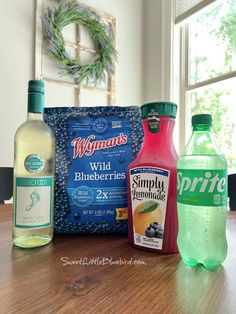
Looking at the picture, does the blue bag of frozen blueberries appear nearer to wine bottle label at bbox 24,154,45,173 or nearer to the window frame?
wine bottle label at bbox 24,154,45,173

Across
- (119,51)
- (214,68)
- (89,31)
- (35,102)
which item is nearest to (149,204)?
(35,102)

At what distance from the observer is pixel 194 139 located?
0.41m

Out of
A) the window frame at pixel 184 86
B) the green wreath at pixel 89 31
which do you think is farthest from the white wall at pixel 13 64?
the window frame at pixel 184 86

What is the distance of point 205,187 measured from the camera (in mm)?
349

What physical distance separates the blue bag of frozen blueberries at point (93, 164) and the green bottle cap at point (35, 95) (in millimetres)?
82

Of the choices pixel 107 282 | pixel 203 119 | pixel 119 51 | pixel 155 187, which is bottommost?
pixel 107 282

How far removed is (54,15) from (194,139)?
1.65 meters

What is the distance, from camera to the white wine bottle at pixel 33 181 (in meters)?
0.43

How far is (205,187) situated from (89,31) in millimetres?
1836

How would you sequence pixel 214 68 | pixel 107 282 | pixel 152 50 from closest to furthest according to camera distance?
pixel 107 282, pixel 214 68, pixel 152 50

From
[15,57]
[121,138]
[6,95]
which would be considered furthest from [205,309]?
[15,57]

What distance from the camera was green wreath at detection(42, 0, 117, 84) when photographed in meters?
1.67

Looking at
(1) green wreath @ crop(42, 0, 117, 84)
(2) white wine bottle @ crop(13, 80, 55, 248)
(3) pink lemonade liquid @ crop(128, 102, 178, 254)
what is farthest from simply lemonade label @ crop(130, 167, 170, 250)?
(1) green wreath @ crop(42, 0, 117, 84)

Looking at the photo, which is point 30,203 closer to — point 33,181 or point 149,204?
point 33,181
